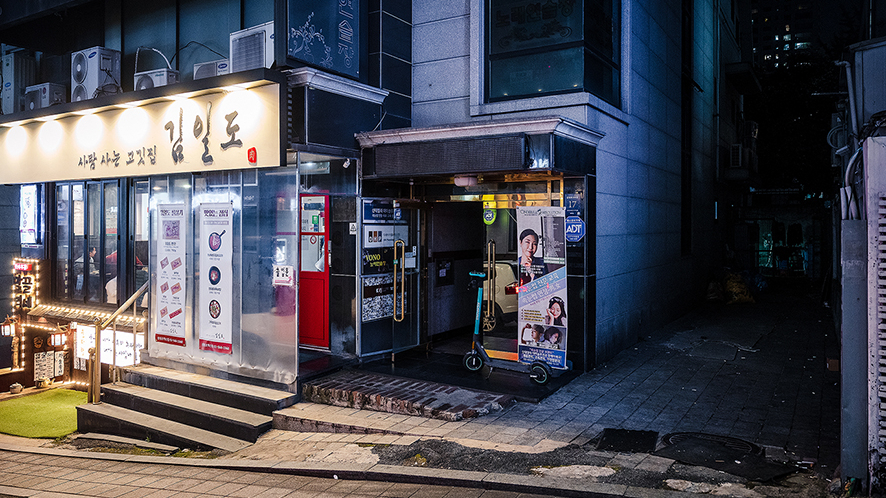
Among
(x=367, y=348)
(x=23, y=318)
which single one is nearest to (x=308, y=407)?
(x=367, y=348)

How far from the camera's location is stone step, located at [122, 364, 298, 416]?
841 centimetres

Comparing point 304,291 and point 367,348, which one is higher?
point 304,291

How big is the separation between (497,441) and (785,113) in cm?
2548

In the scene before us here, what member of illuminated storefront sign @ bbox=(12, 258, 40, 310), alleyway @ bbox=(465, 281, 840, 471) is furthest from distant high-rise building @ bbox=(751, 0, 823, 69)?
illuminated storefront sign @ bbox=(12, 258, 40, 310)

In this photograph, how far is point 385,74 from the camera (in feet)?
33.4

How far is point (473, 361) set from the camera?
9.23 metres

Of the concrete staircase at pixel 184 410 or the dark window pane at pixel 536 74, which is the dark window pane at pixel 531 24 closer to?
the dark window pane at pixel 536 74

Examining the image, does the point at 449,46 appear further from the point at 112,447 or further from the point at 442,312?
the point at 112,447

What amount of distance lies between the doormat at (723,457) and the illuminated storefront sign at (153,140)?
5996 millimetres

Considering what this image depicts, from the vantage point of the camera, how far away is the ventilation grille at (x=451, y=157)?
27.0ft

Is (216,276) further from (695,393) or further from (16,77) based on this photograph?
(16,77)

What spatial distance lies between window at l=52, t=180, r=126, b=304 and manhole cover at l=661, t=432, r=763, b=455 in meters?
11.4

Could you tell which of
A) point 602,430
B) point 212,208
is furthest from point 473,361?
point 212,208

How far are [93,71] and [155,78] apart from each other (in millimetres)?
2030
